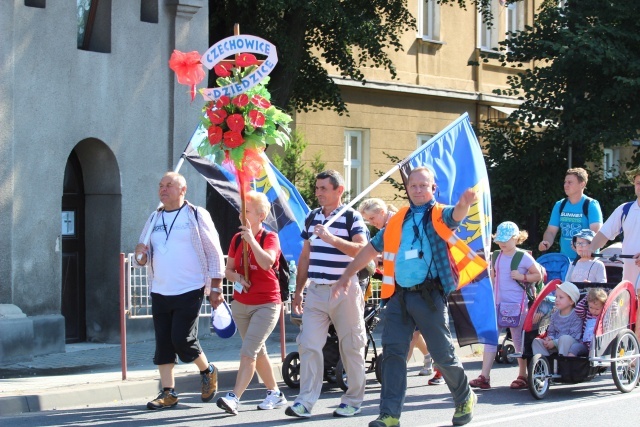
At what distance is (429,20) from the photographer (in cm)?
2769

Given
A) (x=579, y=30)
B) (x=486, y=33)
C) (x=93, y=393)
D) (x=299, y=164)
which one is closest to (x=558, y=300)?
(x=93, y=393)

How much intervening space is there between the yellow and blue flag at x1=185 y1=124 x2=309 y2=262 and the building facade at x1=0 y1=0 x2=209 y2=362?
2610mm

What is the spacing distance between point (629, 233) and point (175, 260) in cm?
491

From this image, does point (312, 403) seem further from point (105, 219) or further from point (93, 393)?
point (105, 219)

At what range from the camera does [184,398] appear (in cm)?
1052

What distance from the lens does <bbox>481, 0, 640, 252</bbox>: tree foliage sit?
18109 mm

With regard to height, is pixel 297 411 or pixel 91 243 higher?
pixel 91 243

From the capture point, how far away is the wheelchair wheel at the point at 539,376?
398 inches

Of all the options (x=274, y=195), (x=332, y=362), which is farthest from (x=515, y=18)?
(x=332, y=362)

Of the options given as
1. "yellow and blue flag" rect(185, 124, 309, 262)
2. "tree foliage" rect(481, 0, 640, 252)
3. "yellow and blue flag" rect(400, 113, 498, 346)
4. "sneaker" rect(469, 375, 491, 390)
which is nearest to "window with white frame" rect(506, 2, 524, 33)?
"tree foliage" rect(481, 0, 640, 252)

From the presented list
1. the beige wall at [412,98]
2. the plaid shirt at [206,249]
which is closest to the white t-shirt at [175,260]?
the plaid shirt at [206,249]

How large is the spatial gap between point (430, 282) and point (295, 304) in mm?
1632

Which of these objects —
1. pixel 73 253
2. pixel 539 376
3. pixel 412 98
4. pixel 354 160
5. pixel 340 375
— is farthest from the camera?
pixel 412 98

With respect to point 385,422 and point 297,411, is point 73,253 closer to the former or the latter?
point 297,411
